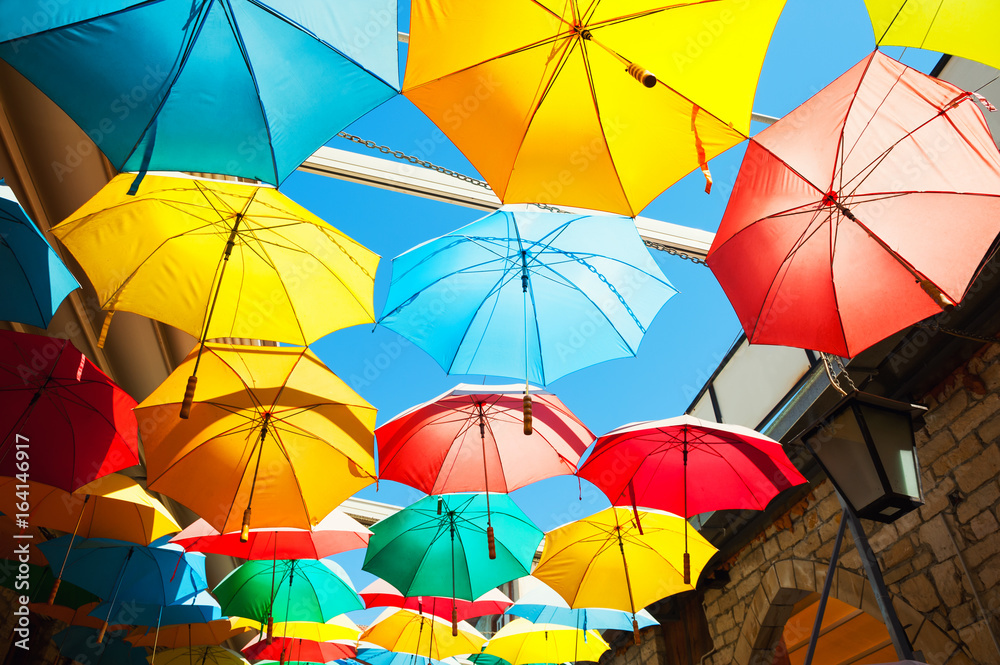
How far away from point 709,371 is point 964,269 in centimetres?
414

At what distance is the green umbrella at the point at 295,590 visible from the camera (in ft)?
22.0

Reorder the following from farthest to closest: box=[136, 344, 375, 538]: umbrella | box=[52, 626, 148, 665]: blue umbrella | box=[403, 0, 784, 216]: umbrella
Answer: box=[52, 626, 148, 665]: blue umbrella < box=[136, 344, 375, 538]: umbrella < box=[403, 0, 784, 216]: umbrella

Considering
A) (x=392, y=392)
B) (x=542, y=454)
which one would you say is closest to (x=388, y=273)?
(x=542, y=454)

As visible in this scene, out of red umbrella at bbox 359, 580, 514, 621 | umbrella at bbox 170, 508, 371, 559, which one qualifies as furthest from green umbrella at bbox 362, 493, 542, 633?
red umbrella at bbox 359, 580, 514, 621

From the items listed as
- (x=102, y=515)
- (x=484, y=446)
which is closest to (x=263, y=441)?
(x=484, y=446)

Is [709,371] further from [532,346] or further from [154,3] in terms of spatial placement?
[154,3]

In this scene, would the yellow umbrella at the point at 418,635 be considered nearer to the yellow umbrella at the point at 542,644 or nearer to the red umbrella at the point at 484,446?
the yellow umbrella at the point at 542,644

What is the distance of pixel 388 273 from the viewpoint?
4980 millimetres

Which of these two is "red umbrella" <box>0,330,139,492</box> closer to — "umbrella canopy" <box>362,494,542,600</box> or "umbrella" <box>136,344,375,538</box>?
"umbrella" <box>136,344,375,538</box>

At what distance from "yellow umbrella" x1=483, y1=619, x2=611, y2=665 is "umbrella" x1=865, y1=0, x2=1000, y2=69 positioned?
6558 mm

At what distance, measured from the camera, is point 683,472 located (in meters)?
5.30

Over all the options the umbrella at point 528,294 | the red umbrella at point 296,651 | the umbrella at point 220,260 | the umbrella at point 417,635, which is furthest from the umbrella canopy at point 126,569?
the umbrella at point 528,294

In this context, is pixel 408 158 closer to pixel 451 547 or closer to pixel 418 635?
pixel 451 547

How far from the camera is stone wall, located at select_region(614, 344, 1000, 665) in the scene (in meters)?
4.12
